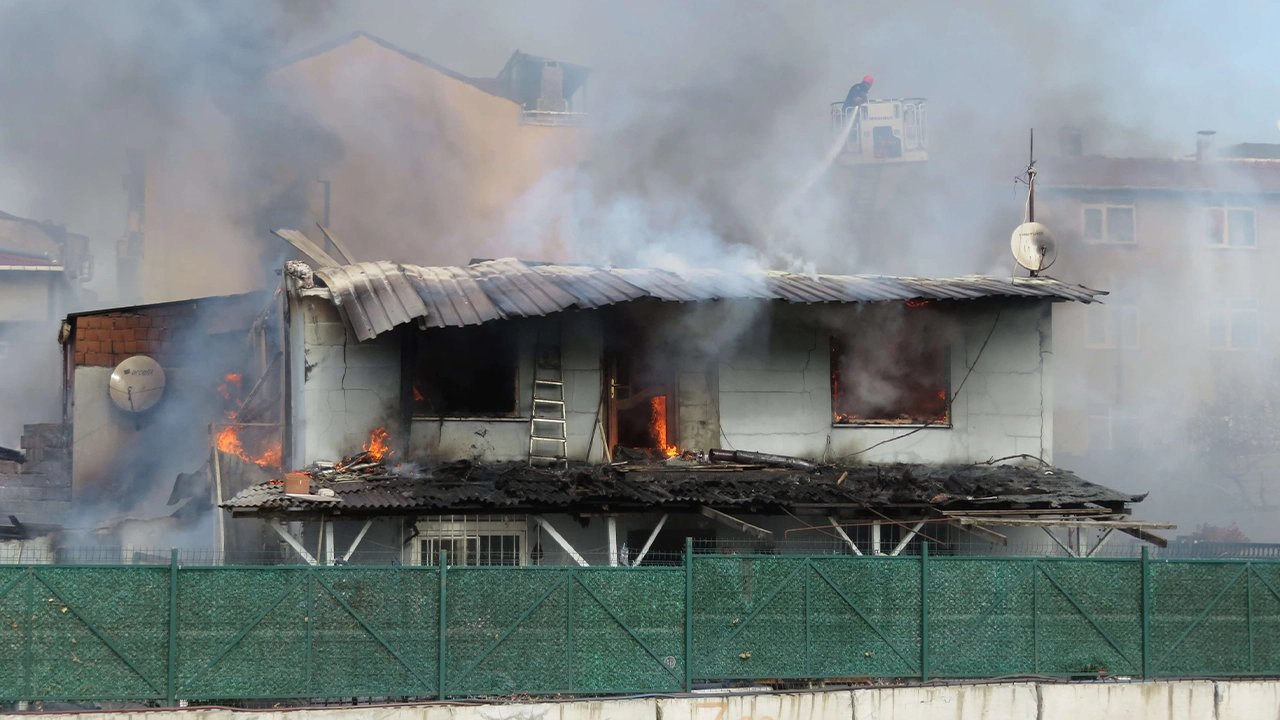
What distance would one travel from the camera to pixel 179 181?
115 ft

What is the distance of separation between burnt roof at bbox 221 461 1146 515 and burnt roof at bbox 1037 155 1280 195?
85.7ft

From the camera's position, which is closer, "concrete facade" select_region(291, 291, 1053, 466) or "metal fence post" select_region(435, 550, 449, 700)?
"metal fence post" select_region(435, 550, 449, 700)

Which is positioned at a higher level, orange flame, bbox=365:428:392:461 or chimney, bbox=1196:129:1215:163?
chimney, bbox=1196:129:1215:163

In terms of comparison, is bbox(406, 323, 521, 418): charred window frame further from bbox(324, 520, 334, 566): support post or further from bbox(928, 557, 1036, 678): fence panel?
bbox(928, 557, 1036, 678): fence panel

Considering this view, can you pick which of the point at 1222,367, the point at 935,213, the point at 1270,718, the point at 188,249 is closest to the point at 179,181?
the point at 188,249

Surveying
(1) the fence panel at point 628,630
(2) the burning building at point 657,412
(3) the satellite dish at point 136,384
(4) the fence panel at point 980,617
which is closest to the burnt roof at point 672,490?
(2) the burning building at point 657,412

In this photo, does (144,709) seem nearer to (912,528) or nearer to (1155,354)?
(912,528)

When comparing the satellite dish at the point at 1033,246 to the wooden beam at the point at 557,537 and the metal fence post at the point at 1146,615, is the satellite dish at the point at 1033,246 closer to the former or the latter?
the metal fence post at the point at 1146,615

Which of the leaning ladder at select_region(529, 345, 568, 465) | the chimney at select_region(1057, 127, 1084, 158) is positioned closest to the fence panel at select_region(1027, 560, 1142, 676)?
the leaning ladder at select_region(529, 345, 568, 465)

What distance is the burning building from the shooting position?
16.6 meters

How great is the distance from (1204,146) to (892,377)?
3067 centimetres

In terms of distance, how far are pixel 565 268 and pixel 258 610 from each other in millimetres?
7577

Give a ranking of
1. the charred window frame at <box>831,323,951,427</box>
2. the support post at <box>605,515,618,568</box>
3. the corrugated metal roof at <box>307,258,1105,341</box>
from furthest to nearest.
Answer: the charred window frame at <box>831,323,951,427</box>
the corrugated metal roof at <box>307,258,1105,341</box>
the support post at <box>605,515,618,568</box>

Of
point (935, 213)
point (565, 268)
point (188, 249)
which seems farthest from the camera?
point (935, 213)
